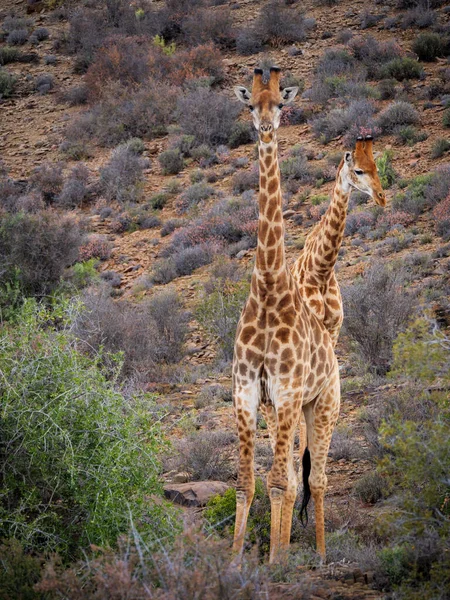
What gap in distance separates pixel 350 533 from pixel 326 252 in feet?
8.94

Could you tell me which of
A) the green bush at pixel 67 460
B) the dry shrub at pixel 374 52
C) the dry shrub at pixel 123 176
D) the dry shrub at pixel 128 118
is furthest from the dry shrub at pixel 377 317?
the dry shrub at pixel 128 118

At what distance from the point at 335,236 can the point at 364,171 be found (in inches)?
27.1

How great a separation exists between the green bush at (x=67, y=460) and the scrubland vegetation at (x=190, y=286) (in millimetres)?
23

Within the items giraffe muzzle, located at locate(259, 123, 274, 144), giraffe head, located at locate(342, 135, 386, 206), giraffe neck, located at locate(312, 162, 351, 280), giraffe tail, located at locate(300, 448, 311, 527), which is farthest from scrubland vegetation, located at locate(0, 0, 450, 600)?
giraffe muzzle, located at locate(259, 123, 274, 144)

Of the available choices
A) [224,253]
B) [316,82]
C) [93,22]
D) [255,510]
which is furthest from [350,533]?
[93,22]

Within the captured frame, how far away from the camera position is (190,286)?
17.2 m

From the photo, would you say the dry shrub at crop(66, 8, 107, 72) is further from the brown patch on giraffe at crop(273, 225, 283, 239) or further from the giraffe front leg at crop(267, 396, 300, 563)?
the giraffe front leg at crop(267, 396, 300, 563)

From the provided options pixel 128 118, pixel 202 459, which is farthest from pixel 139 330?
pixel 128 118

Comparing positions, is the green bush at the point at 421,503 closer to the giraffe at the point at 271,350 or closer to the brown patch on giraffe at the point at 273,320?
the giraffe at the point at 271,350

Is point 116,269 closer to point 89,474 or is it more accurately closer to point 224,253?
point 224,253

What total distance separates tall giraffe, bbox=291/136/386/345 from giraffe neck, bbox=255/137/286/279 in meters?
1.91

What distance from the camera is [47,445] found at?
239 inches

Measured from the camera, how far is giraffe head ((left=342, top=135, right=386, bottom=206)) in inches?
330

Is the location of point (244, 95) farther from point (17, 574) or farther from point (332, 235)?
point (17, 574)
